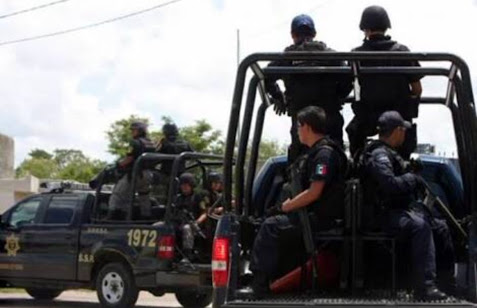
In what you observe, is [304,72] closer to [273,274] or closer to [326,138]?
[326,138]

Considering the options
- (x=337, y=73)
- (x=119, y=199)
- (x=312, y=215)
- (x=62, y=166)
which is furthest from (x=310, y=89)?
(x=62, y=166)

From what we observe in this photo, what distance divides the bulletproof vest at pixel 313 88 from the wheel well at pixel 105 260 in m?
7.12

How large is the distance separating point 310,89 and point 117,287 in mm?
7433

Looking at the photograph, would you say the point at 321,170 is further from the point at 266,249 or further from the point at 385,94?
the point at 385,94

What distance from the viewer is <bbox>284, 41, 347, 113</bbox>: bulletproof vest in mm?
6797

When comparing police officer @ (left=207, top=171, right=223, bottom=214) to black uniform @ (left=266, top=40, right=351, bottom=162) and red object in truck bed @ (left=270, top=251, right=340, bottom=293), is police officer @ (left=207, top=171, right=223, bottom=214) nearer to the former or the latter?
black uniform @ (left=266, top=40, right=351, bottom=162)

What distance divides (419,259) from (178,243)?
7521 mm

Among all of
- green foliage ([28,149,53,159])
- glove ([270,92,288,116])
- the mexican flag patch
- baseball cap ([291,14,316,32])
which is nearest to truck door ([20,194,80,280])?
glove ([270,92,288,116])

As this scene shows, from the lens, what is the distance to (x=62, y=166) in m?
95.8

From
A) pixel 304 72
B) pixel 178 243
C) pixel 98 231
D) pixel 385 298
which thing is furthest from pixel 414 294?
pixel 98 231

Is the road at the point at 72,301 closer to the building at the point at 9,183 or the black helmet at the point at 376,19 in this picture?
the black helmet at the point at 376,19

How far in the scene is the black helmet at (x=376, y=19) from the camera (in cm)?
671

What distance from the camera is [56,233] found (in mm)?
14234

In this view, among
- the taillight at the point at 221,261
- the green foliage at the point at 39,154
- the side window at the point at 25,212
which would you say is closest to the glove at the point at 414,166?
the taillight at the point at 221,261
